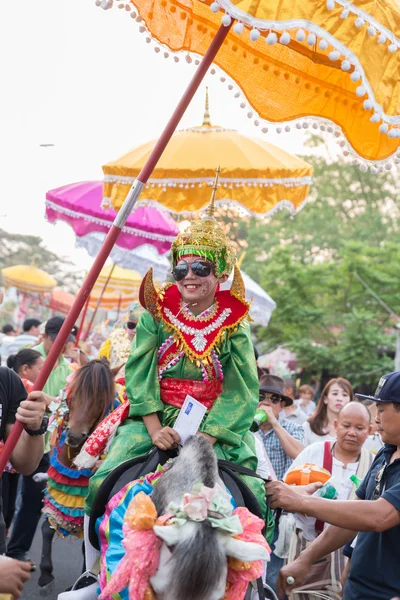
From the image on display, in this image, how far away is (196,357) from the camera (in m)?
4.59

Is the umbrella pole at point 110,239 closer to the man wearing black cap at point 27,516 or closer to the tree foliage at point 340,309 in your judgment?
the man wearing black cap at point 27,516

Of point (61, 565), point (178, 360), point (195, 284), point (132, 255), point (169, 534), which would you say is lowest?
point (61, 565)

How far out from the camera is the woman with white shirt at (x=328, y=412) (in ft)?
24.9

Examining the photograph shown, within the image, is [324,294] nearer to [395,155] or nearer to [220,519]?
[395,155]

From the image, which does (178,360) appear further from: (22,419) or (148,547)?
(148,547)

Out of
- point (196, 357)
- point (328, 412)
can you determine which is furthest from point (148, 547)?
point (328, 412)

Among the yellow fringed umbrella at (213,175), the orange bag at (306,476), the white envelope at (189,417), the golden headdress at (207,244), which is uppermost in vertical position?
the yellow fringed umbrella at (213,175)

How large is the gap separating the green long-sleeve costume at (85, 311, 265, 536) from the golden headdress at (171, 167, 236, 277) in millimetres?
377

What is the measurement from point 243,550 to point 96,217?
8.12 m

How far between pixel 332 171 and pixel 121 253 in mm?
27003

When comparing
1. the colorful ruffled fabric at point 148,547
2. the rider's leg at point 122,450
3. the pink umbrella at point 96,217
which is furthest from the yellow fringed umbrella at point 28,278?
the colorful ruffled fabric at point 148,547

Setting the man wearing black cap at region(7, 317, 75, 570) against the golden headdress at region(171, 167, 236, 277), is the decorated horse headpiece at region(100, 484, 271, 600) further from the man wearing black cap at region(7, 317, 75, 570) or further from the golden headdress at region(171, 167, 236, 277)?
the man wearing black cap at region(7, 317, 75, 570)

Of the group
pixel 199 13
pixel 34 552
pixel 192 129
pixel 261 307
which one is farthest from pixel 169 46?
pixel 261 307

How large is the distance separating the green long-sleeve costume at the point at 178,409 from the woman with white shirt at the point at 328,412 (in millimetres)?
2899
